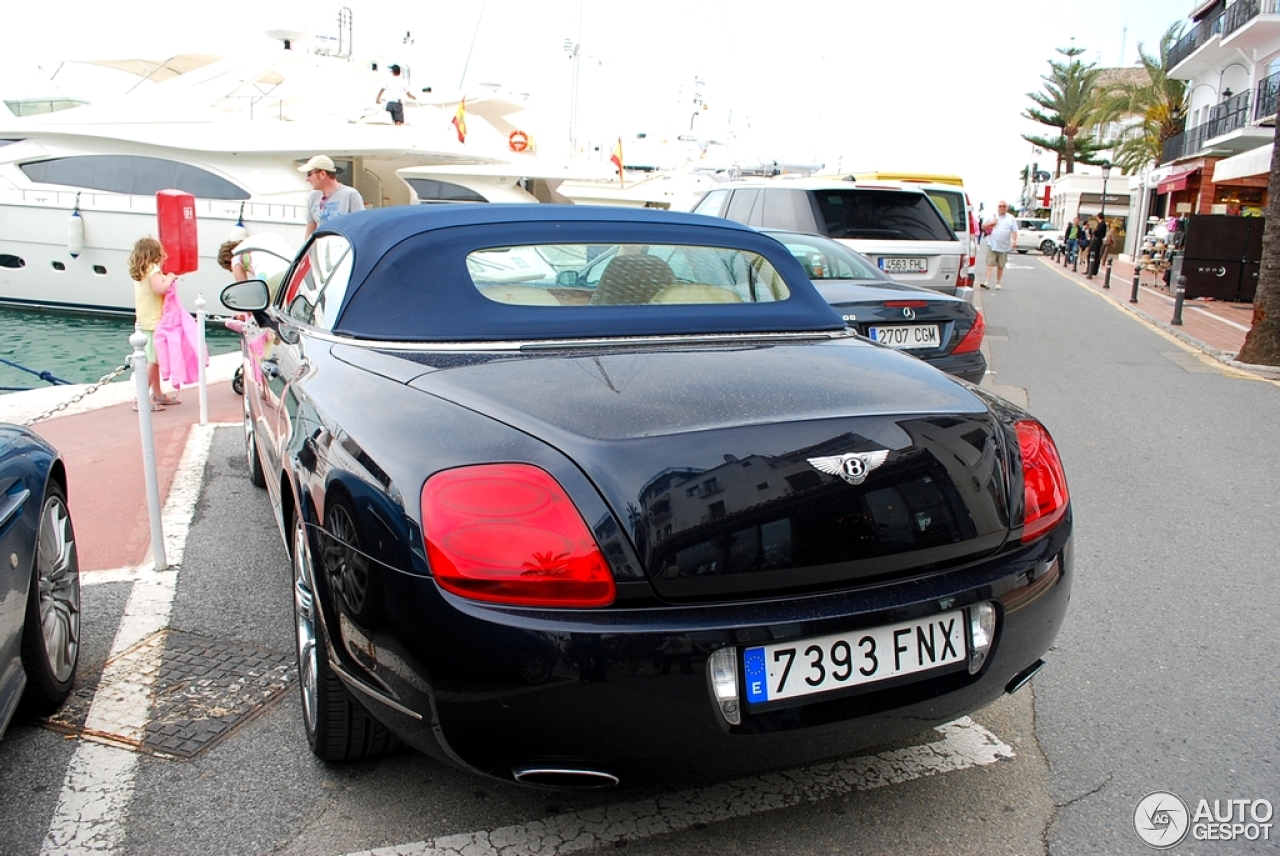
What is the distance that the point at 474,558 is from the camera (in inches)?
81.7

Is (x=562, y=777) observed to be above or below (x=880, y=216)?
below

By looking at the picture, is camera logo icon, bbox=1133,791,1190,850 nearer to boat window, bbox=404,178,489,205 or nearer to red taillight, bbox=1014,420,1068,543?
red taillight, bbox=1014,420,1068,543

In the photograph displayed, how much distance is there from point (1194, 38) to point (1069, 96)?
32666mm

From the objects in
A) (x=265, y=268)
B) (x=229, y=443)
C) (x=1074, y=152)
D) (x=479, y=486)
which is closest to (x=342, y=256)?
(x=479, y=486)

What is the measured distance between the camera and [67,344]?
17.1 metres

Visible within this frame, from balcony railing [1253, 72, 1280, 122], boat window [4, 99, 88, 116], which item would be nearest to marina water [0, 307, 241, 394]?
boat window [4, 99, 88, 116]

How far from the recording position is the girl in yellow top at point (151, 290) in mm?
8227

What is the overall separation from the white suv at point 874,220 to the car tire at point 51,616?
7.90 meters

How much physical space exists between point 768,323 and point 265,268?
7.04 m

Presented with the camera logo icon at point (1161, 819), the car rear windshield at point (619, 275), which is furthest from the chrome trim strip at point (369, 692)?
the camera logo icon at point (1161, 819)

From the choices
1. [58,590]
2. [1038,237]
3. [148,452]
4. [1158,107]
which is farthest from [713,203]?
[1038,237]

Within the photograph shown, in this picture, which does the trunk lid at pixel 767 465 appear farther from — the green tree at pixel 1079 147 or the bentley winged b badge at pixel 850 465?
the green tree at pixel 1079 147

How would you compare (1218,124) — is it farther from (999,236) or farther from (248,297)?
(248,297)

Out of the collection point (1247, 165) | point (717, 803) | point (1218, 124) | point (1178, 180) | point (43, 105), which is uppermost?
point (1218, 124)
